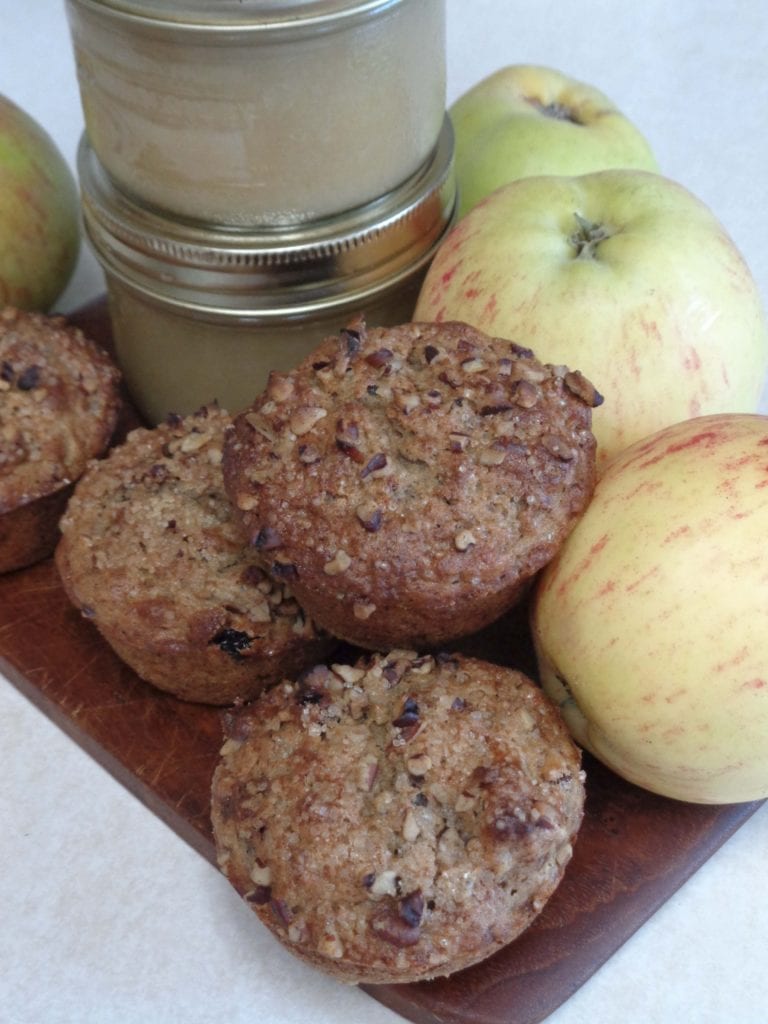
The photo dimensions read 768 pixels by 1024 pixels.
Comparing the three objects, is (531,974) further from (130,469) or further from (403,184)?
(403,184)

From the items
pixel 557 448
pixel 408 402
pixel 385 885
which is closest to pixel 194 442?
pixel 408 402

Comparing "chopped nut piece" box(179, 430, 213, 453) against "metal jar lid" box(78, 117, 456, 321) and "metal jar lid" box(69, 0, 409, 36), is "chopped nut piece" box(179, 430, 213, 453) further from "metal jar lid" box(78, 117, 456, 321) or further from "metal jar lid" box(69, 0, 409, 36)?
"metal jar lid" box(69, 0, 409, 36)

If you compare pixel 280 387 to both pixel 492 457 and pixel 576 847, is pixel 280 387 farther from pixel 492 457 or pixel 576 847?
pixel 576 847

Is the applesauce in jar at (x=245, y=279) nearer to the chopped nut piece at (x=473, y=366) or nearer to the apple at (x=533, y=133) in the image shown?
the apple at (x=533, y=133)

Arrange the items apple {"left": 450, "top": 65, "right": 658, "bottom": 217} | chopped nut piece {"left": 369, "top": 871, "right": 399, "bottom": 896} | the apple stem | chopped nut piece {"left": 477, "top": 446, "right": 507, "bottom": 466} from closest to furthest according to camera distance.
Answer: chopped nut piece {"left": 369, "top": 871, "right": 399, "bottom": 896}
chopped nut piece {"left": 477, "top": 446, "right": 507, "bottom": 466}
the apple stem
apple {"left": 450, "top": 65, "right": 658, "bottom": 217}

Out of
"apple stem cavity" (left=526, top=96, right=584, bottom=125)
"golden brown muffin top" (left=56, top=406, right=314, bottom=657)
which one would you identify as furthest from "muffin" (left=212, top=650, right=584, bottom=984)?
"apple stem cavity" (left=526, top=96, right=584, bottom=125)

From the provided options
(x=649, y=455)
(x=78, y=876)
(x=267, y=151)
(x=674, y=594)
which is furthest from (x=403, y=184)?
(x=78, y=876)
